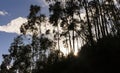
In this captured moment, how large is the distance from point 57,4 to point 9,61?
2807 cm

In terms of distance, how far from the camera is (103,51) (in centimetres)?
1909

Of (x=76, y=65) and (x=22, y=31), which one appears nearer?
(x=76, y=65)

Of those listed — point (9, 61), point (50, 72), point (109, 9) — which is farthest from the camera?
point (9, 61)

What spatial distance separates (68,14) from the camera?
→ 42.1 meters

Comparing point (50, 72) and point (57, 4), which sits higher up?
point (57, 4)

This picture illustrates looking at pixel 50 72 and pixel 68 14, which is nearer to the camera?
pixel 50 72

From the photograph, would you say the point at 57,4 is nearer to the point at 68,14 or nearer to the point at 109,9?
the point at 68,14

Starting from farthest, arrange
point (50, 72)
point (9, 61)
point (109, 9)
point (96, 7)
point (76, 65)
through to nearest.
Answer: point (9, 61), point (109, 9), point (96, 7), point (50, 72), point (76, 65)

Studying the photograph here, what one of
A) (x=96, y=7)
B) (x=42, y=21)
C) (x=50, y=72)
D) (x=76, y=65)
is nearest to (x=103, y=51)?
(x=76, y=65)

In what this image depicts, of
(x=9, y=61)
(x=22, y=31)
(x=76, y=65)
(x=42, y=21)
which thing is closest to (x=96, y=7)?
(x=42, y=21)

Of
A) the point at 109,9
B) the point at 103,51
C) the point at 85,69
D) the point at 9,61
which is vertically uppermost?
the point at 109,9

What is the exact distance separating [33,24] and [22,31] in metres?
3.11

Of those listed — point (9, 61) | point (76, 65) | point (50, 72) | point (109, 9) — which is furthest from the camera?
point (9, 61)

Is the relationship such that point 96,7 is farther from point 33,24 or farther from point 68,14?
point 33,24
